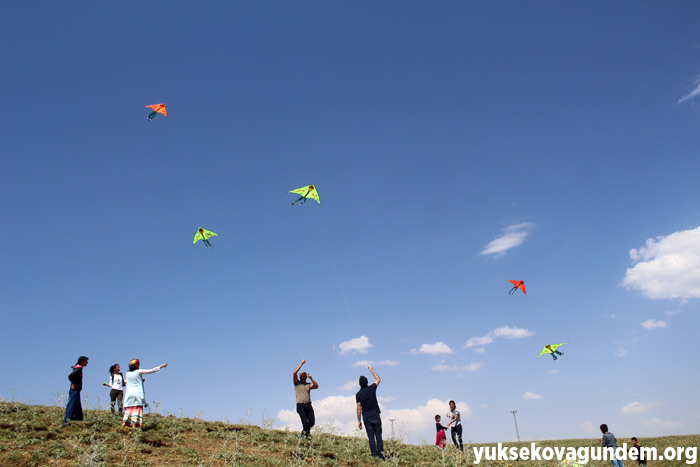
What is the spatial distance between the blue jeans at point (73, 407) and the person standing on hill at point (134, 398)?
1.38m

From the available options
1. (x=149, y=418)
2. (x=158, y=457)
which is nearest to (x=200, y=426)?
(x=149, y=418)

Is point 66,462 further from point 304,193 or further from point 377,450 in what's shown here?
point 304,193

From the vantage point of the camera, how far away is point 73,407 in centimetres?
1154

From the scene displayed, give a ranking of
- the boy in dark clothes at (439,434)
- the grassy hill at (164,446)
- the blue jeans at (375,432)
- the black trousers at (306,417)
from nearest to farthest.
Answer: the grassy hill at (164,446) < the blue jeans at (375,432) < the black trousers at (306,417) < the boy in dark clothes at (439,434)

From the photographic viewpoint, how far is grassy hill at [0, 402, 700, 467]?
8828mm

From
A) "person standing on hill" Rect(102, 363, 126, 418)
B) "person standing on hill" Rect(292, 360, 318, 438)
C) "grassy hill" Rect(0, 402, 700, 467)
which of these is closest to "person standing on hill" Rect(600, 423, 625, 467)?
"grassy hill" Rect(0, 402, 700, 467)

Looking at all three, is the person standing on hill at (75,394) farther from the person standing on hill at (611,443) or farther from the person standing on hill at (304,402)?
the person standing on hill at (611,443)

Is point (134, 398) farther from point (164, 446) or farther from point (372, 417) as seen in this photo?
point (372, 417)

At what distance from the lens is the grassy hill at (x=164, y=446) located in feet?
29.0

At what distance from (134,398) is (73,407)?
1.81 meters

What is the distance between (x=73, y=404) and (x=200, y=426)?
11.9ft

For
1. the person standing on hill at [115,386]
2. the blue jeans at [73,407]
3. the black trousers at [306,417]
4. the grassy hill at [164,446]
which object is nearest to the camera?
the grassy hill at [164,446]

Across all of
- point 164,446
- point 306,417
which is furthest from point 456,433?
point 164,446

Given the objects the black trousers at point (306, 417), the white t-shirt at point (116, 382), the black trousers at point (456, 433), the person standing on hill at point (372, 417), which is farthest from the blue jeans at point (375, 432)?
the white t-shirt at point (116, 382)
